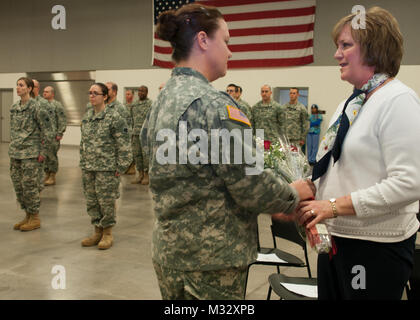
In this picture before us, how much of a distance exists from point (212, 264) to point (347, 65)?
889 millimetres

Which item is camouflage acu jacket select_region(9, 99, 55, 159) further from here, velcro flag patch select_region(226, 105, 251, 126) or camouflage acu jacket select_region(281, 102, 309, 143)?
camouflage acu jacket select_region(281, 102, 309, 143)

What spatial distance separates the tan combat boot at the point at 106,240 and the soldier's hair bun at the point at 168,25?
3.58 meters

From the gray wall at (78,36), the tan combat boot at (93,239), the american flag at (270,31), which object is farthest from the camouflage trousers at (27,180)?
the gray wall at (78,36)

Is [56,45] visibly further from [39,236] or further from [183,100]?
[183,100]

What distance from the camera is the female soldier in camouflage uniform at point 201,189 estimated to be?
53.2 inches

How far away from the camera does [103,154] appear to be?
4477 millimetres

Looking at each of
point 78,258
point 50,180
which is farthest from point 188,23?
point 50,180

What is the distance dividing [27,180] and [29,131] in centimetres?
59

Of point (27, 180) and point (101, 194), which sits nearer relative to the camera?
point (101, 194)

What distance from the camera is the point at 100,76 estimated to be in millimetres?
15227

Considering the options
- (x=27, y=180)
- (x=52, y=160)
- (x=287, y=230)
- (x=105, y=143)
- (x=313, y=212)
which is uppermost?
(x=313, y=212)

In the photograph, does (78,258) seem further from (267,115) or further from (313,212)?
(267,115)

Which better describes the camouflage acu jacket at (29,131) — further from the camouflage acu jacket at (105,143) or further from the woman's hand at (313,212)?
the woman's hand at (313,212)

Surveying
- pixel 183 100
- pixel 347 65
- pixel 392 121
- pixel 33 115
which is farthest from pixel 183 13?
pixel 33 115
